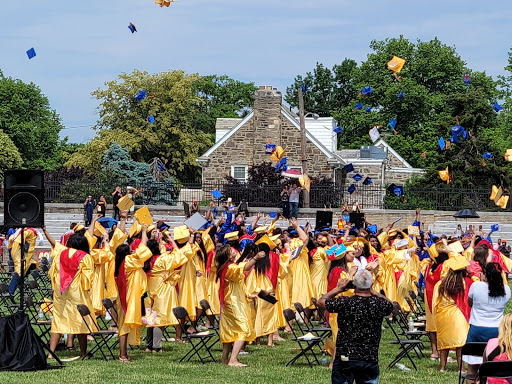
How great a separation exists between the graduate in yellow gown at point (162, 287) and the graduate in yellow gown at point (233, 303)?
54.7 inches

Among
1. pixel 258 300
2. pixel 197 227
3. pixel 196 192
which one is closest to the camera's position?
pixel 258 300

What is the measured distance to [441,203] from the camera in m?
36.9

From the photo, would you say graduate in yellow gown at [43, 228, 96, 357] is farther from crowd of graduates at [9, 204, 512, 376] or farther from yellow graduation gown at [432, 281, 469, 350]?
yellow graduation gown at [432, 281, 469, 350]

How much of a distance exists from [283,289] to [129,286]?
3.57 m

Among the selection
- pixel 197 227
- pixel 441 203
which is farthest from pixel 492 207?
pixel 197 227

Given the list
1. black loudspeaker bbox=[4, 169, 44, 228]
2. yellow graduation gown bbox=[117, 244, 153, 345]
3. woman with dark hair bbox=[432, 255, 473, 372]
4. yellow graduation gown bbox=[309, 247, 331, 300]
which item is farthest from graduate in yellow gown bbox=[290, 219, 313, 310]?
black loudspeaker bbox=[4, 169, 44, 228]

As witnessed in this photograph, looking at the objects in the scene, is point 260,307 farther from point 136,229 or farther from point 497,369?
point 497,369

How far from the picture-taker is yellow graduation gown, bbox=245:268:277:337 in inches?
A: 511

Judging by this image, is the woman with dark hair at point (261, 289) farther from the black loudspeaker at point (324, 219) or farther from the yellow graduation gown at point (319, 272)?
the black loudspeaker at point (324, 219)

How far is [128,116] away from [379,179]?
18.9 meters

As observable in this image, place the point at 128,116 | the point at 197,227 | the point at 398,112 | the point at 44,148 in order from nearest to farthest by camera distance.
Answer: the point at 197,227
the point at 128,116
the point at 398,112
the point at 44,148

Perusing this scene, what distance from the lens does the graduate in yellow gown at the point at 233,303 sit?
40.0 feet

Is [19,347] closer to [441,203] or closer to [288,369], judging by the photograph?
[288,369]

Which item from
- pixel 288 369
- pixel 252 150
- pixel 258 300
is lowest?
pixel 288 369
